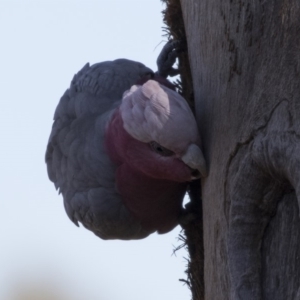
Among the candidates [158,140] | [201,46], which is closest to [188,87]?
[201,46]

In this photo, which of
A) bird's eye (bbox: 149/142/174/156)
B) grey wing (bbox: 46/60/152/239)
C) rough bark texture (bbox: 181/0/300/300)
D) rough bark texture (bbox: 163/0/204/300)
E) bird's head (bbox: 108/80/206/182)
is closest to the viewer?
rough bark texture (bbox: 181/0/300/300)

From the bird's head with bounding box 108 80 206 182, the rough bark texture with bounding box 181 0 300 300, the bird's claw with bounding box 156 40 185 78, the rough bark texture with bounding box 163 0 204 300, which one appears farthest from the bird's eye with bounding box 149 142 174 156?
the bird's claw with bounding box 156 40 185 78

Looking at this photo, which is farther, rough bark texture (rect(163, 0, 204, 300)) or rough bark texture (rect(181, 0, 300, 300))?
rough bark texture (rect(163, 0, 204, 300))

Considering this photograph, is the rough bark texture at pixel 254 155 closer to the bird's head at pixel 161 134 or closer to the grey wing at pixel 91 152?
the bird's head at pixel 161 134

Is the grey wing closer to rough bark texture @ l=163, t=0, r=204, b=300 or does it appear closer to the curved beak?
rough bark texture @ l=163, t=0, r=204, b=300

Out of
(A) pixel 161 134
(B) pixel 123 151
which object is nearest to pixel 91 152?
(B) pixel 123 151

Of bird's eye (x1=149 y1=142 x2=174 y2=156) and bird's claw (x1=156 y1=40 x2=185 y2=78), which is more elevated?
bird's claw (x1=156 y1=40 x2=185 y2=78)

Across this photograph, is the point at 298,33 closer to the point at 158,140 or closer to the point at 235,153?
the point at 235,153

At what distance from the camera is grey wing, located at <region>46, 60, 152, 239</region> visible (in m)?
3.05

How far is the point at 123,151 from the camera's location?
2.86 m

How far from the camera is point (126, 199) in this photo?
3.04 meters

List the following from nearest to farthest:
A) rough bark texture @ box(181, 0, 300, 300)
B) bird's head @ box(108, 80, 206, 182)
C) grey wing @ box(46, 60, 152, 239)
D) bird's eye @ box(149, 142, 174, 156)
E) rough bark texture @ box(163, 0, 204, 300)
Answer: rough bark texture @ box(181, 0, 300, 300)
bird's head @ box(108, 80, 206, 182)
bird's eye @ box(149, 142, 174, 156)
rough bark texture @ box(163, 0, 204, 300)
grey wing @ box(46, 60, 152, 239)

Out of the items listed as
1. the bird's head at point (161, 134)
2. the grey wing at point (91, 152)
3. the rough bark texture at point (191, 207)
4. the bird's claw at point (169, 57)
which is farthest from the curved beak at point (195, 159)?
the bird's claw at point (169, 57)

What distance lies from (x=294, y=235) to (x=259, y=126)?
0.33 meters
